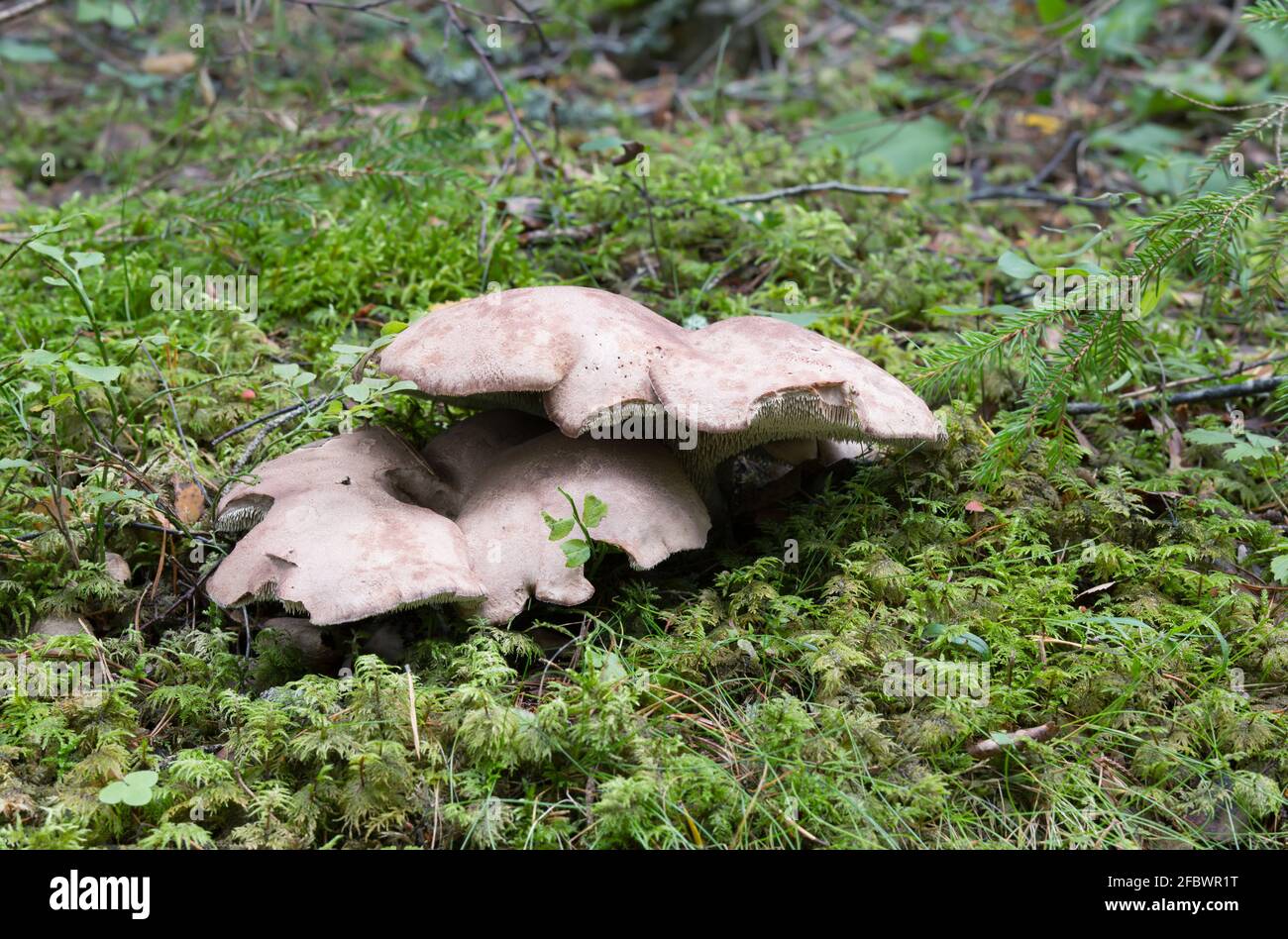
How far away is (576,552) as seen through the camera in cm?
292

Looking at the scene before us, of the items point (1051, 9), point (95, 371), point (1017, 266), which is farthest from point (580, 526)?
point (1051, 9)

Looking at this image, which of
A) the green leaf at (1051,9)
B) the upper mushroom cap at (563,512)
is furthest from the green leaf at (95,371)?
the green leaf at (1051,9)

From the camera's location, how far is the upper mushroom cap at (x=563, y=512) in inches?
119

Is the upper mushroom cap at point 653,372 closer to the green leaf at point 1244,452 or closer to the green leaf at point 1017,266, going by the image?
the green leaf at point 1017,266

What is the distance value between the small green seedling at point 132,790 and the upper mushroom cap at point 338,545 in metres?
0.53

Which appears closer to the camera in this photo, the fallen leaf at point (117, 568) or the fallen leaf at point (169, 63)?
Result: the fallen leaf at point (117, 568)

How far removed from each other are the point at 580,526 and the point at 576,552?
0.09 metres

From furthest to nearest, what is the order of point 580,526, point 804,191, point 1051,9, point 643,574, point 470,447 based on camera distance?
point 1051,9, point 804,191, point 470,447, point 643,574, point 580,526

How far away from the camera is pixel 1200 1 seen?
10.5m

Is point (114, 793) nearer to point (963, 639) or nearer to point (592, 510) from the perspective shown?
point (592, 510)

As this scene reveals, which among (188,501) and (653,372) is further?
(188,501)

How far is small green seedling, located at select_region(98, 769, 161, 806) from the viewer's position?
2418 mm

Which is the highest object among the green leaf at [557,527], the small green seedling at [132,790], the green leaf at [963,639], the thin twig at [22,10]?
the thin twig at [22,10]

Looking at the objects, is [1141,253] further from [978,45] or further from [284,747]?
[978,45]
